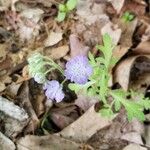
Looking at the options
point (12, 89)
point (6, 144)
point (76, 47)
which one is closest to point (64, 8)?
point (76, 47)

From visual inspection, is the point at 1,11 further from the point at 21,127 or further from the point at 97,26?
the point at 21,127

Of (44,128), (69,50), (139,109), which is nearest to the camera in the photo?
(139,109)

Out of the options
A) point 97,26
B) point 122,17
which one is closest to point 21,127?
point 97,26

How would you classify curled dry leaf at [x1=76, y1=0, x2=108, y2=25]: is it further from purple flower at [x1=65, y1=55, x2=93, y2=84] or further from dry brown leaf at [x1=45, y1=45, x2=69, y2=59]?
purple flower at [x1=65, y1=55, x2=93, y2=84]

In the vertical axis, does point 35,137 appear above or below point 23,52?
below

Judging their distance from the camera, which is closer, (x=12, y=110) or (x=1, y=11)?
(x=12, y=110)

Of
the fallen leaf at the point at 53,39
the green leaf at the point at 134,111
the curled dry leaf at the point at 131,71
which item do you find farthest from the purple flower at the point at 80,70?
the fallen leaf at the point at 53,39

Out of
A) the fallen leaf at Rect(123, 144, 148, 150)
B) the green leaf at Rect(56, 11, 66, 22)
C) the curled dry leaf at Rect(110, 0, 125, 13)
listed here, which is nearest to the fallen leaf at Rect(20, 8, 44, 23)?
the green leaf at Rect(56, 11, 66, 22)

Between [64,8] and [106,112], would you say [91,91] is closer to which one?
[106,112]
